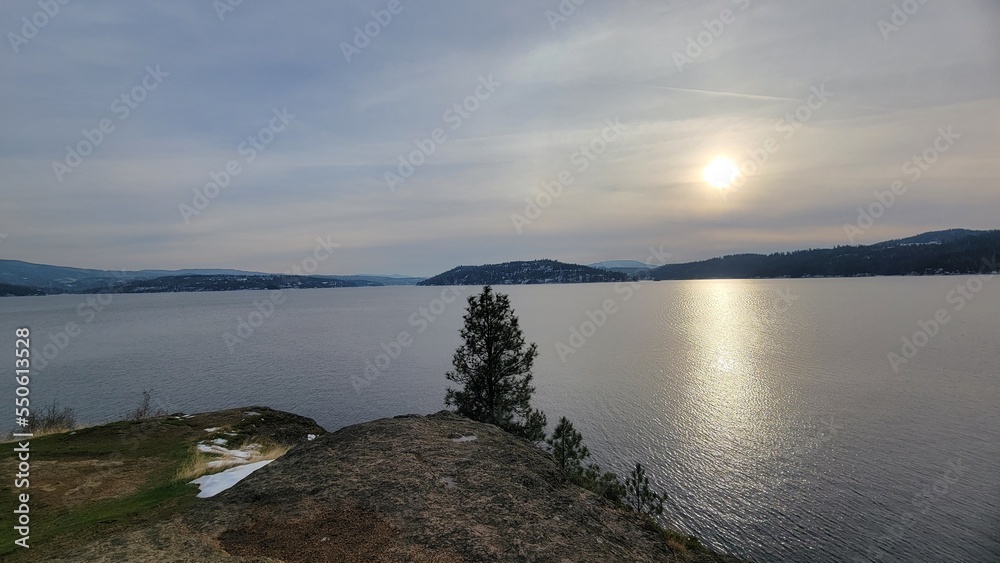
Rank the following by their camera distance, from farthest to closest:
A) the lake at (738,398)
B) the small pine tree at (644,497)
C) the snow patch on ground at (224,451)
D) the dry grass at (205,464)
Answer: the lake at (738,398)
the small pine tree at (644,497)
the snow patch on ground at (224,451)
the dry grass at (205,464)

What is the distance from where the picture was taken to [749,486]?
107 ft

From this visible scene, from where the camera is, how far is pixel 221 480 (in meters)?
14.9

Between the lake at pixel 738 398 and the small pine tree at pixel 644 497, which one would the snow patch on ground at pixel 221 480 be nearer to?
the small pine tree at pixel 644 497

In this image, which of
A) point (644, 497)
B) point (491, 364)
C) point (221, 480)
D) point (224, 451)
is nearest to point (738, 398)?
point (644, 497)

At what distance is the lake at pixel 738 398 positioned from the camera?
28.4 metres

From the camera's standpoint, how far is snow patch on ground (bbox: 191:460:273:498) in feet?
45.9

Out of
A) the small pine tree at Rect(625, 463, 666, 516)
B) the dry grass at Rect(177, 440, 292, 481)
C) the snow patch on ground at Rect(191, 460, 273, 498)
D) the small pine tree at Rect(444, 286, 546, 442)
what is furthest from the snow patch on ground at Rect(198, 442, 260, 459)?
the small pine tree at Rect(625, 463, 666, 516)

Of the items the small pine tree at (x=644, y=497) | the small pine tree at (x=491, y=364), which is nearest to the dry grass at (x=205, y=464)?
the small pine tree at (x=491, y=364)

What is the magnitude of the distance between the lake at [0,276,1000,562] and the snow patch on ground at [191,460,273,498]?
25.3m

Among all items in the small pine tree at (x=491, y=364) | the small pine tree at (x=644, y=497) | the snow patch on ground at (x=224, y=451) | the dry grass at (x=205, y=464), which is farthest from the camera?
the small pine tree at (x=491, y=364)

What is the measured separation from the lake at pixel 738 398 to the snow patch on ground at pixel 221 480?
25.3 meters

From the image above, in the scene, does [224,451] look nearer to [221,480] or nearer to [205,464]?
[205,464]

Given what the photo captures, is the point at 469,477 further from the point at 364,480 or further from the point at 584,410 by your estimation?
the point at 584,410

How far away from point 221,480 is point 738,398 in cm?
5451
